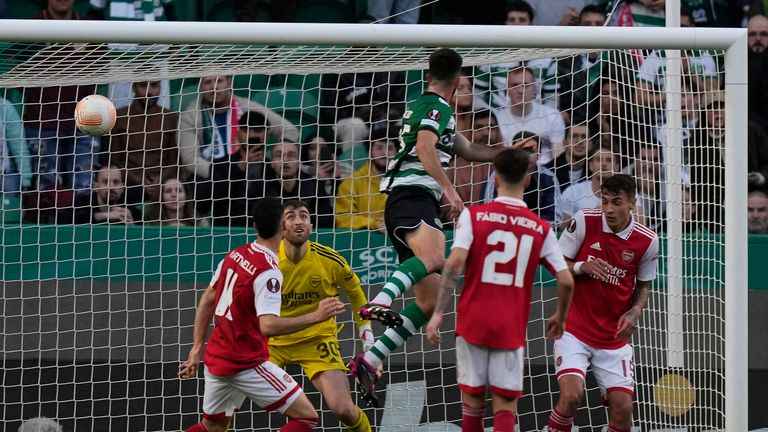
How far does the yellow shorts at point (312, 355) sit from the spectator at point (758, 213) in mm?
3318

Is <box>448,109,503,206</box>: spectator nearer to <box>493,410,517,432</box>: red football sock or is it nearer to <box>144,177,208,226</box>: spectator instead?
<box>144,177,208,226</box>: spectator

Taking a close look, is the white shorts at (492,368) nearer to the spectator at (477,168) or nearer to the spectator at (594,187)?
the spectator at (594,187)

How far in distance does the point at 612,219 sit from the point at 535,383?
6.14ft

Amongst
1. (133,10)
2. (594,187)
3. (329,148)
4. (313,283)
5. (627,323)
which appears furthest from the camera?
(133,10)

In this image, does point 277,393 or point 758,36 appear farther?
point 758,36

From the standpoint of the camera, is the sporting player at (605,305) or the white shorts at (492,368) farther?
the sporting player at (605,305)

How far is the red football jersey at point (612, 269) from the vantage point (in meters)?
6.86

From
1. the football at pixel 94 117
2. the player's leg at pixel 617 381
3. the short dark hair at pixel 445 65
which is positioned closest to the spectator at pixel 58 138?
the football at pixel 94 117

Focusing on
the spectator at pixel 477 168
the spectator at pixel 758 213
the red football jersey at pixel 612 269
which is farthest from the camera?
the spectator at pixel 758 213

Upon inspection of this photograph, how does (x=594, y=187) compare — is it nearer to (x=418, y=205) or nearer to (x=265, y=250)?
(x=418, y=205)

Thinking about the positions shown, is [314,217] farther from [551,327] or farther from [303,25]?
[551,327]

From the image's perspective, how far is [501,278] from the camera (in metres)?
5.55

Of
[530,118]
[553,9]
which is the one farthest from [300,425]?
[553,9]

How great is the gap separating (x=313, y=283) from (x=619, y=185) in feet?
6.33
